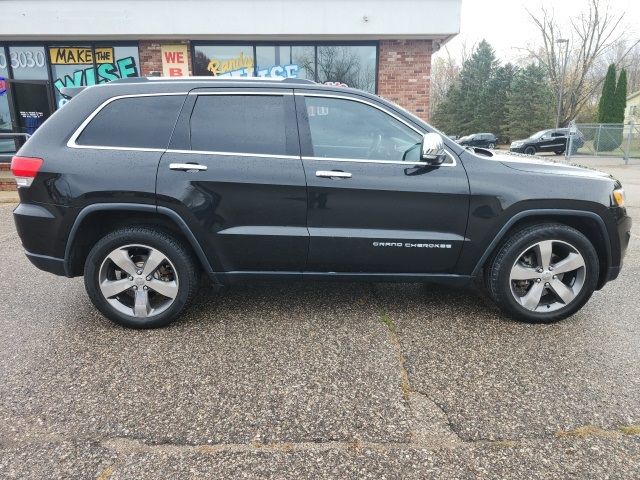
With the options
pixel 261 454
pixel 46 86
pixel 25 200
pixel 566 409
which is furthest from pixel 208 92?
pixel 46 86

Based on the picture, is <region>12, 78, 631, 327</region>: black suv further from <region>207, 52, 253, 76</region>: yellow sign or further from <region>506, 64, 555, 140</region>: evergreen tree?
<region>506, 64, 555, 140</region>: evergreen tree

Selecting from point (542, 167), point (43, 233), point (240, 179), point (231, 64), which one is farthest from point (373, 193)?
point (231, 64)

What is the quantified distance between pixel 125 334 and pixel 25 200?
1.19 m

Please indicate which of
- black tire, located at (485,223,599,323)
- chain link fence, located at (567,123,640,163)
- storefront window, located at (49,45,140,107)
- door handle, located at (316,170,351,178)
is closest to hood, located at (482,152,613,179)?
black tire, located at (485,223,599,323)

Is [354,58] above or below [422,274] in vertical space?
above

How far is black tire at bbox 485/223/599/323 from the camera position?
3421mm

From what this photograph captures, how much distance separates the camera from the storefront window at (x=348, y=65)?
11367 millimetres

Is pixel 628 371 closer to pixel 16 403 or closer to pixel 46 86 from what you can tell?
pixel 16 403

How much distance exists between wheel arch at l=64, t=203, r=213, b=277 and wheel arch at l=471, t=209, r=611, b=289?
6.87 ft

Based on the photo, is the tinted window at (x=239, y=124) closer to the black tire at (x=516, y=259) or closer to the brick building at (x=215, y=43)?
the black tire at (x=516, y=259)

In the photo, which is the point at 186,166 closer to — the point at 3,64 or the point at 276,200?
the point at 276,200

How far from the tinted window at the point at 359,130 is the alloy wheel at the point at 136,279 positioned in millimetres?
1499

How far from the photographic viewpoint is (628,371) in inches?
114

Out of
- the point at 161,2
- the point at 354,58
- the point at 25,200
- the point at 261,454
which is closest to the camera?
the point at 261,454
